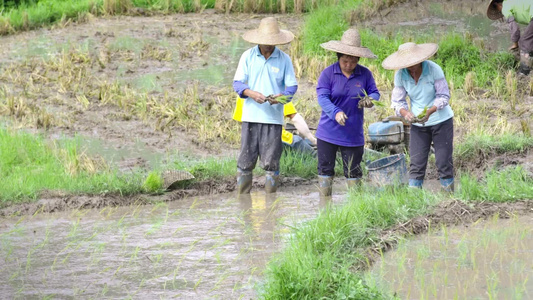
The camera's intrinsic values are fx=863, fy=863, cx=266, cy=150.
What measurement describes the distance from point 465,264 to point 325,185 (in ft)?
8.76

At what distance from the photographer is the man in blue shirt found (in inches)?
323

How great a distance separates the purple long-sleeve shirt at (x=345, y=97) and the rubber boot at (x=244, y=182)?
103 centimetres

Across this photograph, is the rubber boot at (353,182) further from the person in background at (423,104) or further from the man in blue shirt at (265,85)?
the man in blue shirt at (265,85)

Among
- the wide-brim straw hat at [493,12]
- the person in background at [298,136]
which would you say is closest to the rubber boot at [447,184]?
the person in background at [298,136]

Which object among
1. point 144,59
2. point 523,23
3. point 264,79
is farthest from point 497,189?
point 144,59

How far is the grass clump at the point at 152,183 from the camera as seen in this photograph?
28.0ft

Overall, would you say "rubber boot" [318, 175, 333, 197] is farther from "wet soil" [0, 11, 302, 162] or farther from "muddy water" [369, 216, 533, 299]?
"wet soil" [0, 11, 302, 162]

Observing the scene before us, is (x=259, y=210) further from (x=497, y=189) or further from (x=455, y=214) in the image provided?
(x=497, y=189)

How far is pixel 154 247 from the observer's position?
22.2 feet

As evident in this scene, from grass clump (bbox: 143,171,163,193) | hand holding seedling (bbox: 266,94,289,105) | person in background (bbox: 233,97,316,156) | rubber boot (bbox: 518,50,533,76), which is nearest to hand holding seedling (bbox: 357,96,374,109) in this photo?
hand holding seedling (bbox: 266,94,289,105)

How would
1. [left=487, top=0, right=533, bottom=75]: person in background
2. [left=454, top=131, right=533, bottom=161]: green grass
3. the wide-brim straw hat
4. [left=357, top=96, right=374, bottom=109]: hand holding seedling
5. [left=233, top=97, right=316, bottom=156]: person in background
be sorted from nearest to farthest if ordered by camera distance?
[left=357, top=96, right=374, bottom=109]: hand holding seedling < [left=233, top=97, right=316, bottom=156]: person in background < [left=454, top=131, right=533, bottom=161]: green grass < the wide-brim straw hat < [left=487, top=0, right=533, bottom=75]: person in background

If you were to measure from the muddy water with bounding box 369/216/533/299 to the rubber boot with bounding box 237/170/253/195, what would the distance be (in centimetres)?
250

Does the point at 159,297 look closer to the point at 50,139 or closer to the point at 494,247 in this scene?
the point at 494,247

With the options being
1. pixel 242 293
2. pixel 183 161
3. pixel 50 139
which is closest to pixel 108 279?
pixel 242 293
